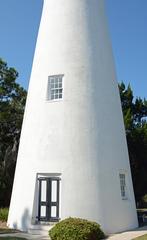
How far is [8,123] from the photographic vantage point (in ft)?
87.8

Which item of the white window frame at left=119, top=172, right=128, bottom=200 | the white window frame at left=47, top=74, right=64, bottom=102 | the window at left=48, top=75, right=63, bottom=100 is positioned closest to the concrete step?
the white window frame at left=119, top=172, right=128, bottom=200

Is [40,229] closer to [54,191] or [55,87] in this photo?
[54,191]

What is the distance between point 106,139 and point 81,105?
6.23 feet

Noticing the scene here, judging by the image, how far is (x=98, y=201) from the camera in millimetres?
15000

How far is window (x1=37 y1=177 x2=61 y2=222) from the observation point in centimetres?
1538

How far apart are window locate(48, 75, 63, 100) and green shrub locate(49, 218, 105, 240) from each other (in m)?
5.95

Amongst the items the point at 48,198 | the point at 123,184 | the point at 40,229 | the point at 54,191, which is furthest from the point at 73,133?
the point at 40,229

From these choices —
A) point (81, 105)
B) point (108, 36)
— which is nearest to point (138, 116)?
point (108, 36)

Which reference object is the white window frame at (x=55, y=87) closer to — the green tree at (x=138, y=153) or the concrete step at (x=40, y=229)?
the concrete step at (x=40, y=229)

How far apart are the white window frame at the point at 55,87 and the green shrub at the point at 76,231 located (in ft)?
19.4

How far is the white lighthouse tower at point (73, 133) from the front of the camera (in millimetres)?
15195

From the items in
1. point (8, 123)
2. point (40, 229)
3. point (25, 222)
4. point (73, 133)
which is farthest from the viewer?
point (8, 123)

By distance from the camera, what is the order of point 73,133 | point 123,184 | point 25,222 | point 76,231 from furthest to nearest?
point 123,184 < point 73,133 < point 25,222 < point 76,231

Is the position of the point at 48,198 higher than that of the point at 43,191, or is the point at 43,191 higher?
the point at 43,191
